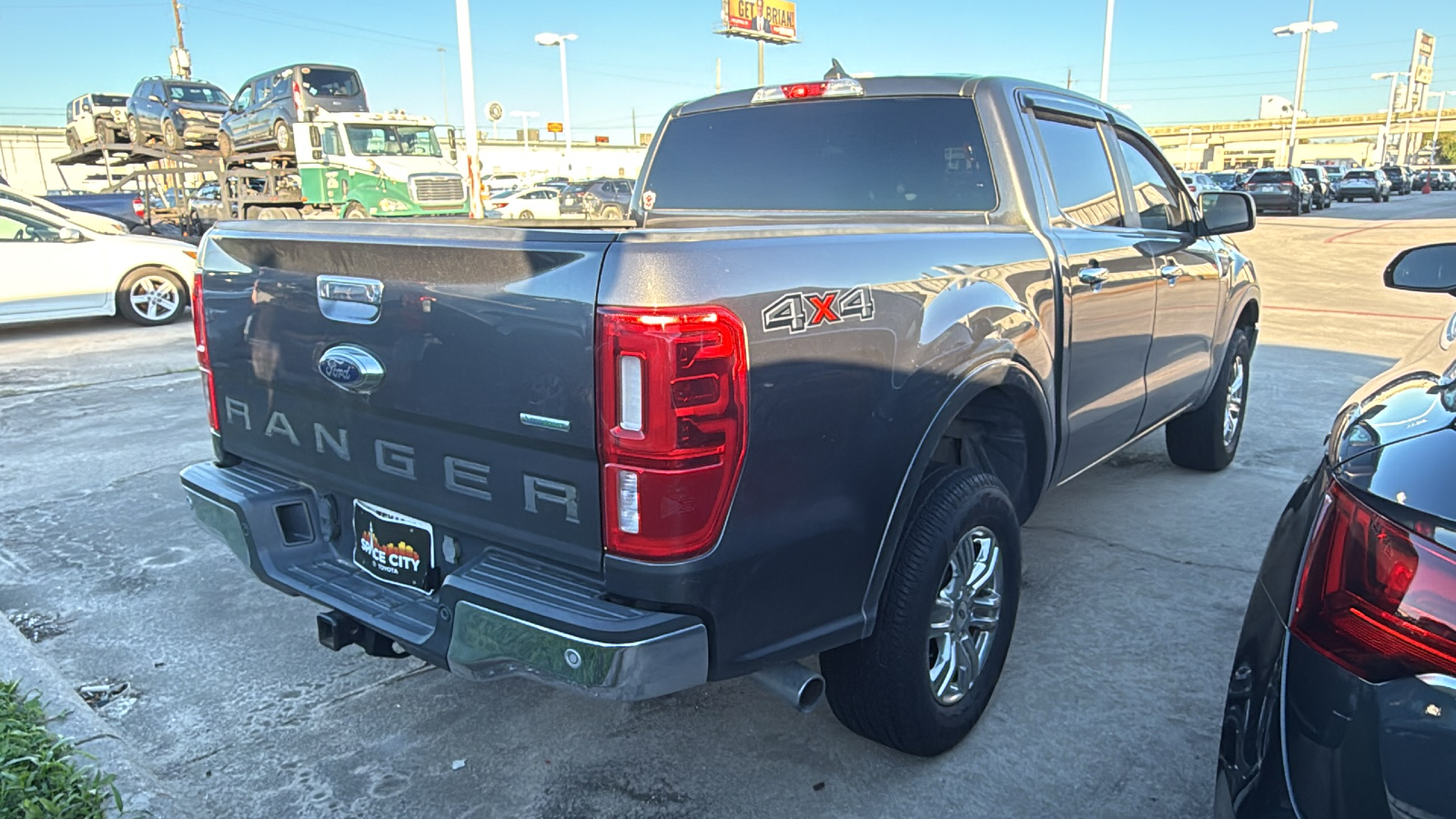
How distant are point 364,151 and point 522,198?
12.1m

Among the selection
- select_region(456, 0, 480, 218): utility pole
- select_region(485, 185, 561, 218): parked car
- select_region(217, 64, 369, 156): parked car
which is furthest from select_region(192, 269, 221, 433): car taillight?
select_region(485, 185, 561, 218): parked car

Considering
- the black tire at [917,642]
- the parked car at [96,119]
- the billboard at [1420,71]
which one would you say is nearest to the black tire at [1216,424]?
the black tire at [917,642]

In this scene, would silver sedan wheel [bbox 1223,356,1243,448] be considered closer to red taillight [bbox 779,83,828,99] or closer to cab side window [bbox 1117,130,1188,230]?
cab side window [bbox 1117,130,1188,230]

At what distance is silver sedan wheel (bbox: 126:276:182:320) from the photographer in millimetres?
10664

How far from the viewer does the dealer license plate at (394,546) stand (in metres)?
2.47

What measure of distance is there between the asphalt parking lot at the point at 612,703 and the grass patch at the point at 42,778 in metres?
0.23

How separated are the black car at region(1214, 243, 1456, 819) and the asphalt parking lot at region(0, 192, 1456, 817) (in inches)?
43.9

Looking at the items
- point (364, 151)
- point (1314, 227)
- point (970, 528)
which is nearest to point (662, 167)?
point (970, 528)

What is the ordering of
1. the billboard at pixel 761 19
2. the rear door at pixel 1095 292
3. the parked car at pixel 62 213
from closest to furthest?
the rear door at pixel 1095 292 < the parked car at pixel 62 213 < the billboard at pixel 761 19

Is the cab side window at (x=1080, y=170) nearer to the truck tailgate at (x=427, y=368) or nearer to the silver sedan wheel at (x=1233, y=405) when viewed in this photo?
the silver sedan wheel at (x=1233, y=405)

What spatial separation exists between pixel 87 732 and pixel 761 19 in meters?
60.3

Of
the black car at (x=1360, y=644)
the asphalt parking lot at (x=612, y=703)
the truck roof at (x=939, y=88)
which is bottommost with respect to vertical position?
the asphalt parking lot at (x=612, y=703)

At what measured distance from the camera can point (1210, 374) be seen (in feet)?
16.0

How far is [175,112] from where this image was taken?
22453mm
